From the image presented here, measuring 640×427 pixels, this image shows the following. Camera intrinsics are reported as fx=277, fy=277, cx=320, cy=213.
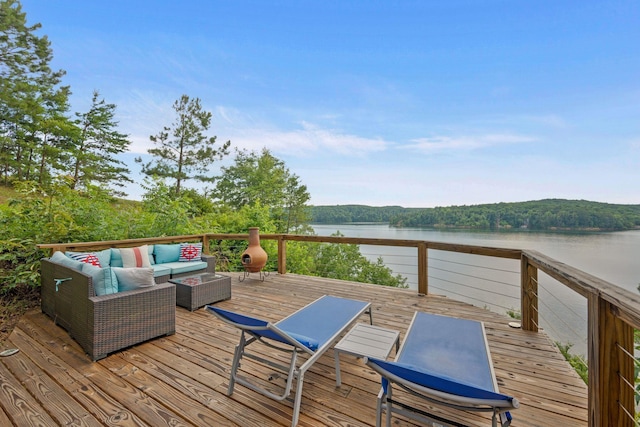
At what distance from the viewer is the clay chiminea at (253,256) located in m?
5.23

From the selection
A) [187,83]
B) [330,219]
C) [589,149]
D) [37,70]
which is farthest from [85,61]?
[589,149]

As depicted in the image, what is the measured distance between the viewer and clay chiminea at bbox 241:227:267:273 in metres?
5.23

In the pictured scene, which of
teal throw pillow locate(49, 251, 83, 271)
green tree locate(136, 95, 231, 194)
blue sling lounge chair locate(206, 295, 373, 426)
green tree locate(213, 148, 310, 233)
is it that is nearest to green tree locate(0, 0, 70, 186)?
green tree locate(136, 95, 231, 194)

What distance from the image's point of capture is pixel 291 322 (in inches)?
100

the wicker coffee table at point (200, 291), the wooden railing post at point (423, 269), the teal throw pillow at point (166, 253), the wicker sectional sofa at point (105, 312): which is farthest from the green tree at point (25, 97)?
the wooden railing post at point (423, 269)

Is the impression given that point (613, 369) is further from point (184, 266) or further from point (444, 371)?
point (184, 266)

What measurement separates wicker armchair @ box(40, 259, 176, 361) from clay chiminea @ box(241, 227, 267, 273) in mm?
2222

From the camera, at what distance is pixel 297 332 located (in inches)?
92.1

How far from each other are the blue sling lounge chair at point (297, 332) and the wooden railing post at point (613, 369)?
1.53 meters

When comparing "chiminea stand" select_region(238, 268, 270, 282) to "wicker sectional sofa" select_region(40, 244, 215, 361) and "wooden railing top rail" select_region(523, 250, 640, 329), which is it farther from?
"wooden railing top rail" select_region(523, 250, 640, 329)

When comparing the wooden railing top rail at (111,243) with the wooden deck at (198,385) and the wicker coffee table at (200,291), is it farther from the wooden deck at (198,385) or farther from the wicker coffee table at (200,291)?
the wicker coffee table at (200,291)

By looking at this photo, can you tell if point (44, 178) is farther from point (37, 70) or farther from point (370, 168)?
point (370, 168)

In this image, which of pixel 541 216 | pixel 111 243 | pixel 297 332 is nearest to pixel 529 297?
pixel 297 332

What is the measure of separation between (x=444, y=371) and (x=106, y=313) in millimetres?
2851
